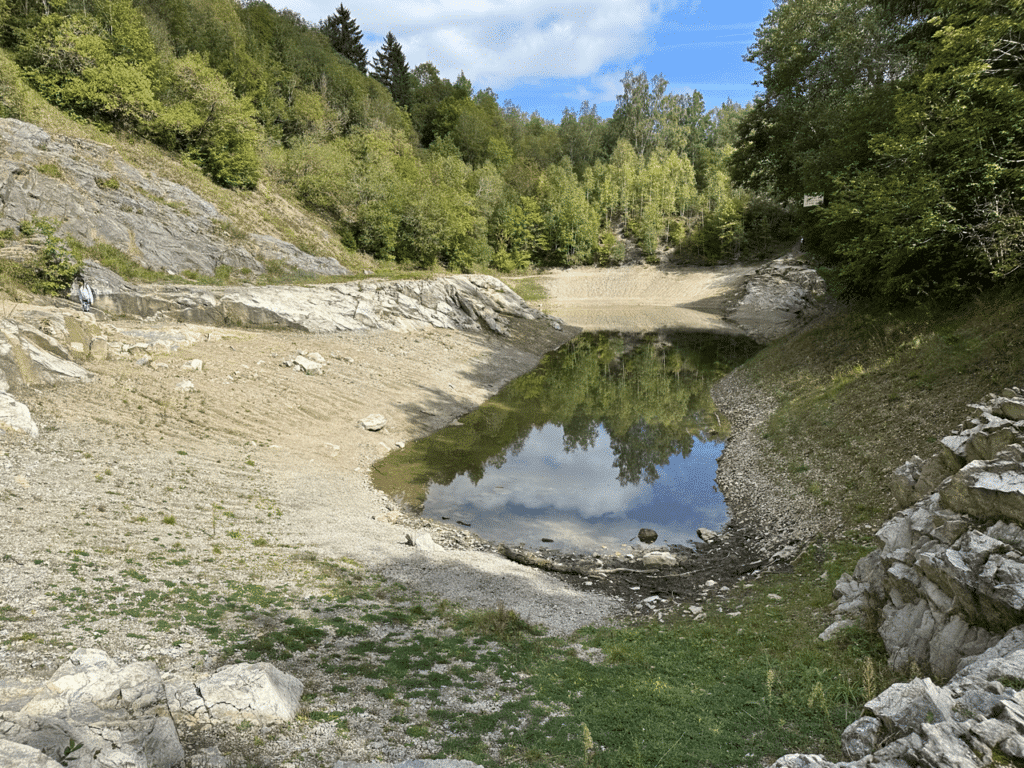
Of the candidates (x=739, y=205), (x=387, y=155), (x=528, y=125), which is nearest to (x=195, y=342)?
(x=387, y=155)

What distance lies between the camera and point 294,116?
3083 inches

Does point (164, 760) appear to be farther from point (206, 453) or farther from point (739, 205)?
point (739, 205)

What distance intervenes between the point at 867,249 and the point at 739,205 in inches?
2873

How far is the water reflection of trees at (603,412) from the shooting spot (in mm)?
27328

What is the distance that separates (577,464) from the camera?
91.5 ft

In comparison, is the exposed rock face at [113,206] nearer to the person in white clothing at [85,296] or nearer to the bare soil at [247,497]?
the person in white clothing at [85,296]

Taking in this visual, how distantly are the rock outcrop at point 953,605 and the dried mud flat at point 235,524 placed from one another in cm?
485

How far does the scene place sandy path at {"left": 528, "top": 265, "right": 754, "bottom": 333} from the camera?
69250 mm

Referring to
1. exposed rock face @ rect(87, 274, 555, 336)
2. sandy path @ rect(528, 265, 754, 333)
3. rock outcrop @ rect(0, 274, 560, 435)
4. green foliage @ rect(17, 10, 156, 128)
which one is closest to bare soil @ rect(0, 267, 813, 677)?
rock outcrop @ rect(0, 274, 560, 435)

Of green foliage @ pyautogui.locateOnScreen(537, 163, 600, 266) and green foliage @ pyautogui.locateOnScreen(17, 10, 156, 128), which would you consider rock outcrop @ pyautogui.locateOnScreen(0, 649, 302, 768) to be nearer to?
green foliage @ pyautogui.locateOnScreen(17, 10, 156, 128)

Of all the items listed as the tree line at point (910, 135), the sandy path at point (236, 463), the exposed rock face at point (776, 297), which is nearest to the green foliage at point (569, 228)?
the exposed rock face at point (776, 297)

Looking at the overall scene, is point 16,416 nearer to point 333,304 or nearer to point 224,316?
point 224,316

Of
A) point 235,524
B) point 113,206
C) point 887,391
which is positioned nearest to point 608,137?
A: point 113,206

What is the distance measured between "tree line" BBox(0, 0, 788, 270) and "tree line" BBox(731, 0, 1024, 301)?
3482cm
